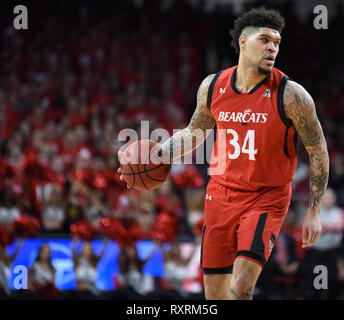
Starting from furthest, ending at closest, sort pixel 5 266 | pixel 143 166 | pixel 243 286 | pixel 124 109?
pixel 124 109 < pixel 5 266 < pixel 143 166 < pixel 243 286

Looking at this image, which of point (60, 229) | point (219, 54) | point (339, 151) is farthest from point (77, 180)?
point (219, 54)

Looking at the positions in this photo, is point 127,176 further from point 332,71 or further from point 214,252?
point 332,71

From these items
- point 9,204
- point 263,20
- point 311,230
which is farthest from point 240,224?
point 9,204

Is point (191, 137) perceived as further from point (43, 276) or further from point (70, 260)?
point (70, 260)

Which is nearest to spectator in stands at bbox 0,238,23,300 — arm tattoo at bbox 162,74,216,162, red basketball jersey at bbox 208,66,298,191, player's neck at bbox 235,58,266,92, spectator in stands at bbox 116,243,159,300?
spectator in stands at bbox 116,243,159,300

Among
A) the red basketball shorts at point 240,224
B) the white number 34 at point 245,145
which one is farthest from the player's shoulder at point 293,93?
the red basketball shorts at point 240,224

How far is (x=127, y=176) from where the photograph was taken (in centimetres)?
329

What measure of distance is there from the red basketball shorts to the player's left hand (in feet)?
0.47

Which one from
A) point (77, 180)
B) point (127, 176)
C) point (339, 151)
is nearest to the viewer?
→ point (127, 176)

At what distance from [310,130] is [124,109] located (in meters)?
→ 5.85

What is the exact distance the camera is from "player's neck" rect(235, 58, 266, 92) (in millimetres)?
3094

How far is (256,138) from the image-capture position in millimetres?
3002

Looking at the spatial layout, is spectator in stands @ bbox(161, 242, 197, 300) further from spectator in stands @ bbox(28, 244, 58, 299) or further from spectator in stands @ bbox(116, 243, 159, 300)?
spectator in stands @ bbox(28, 244, 58, 299)

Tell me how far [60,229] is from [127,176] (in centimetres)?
297
